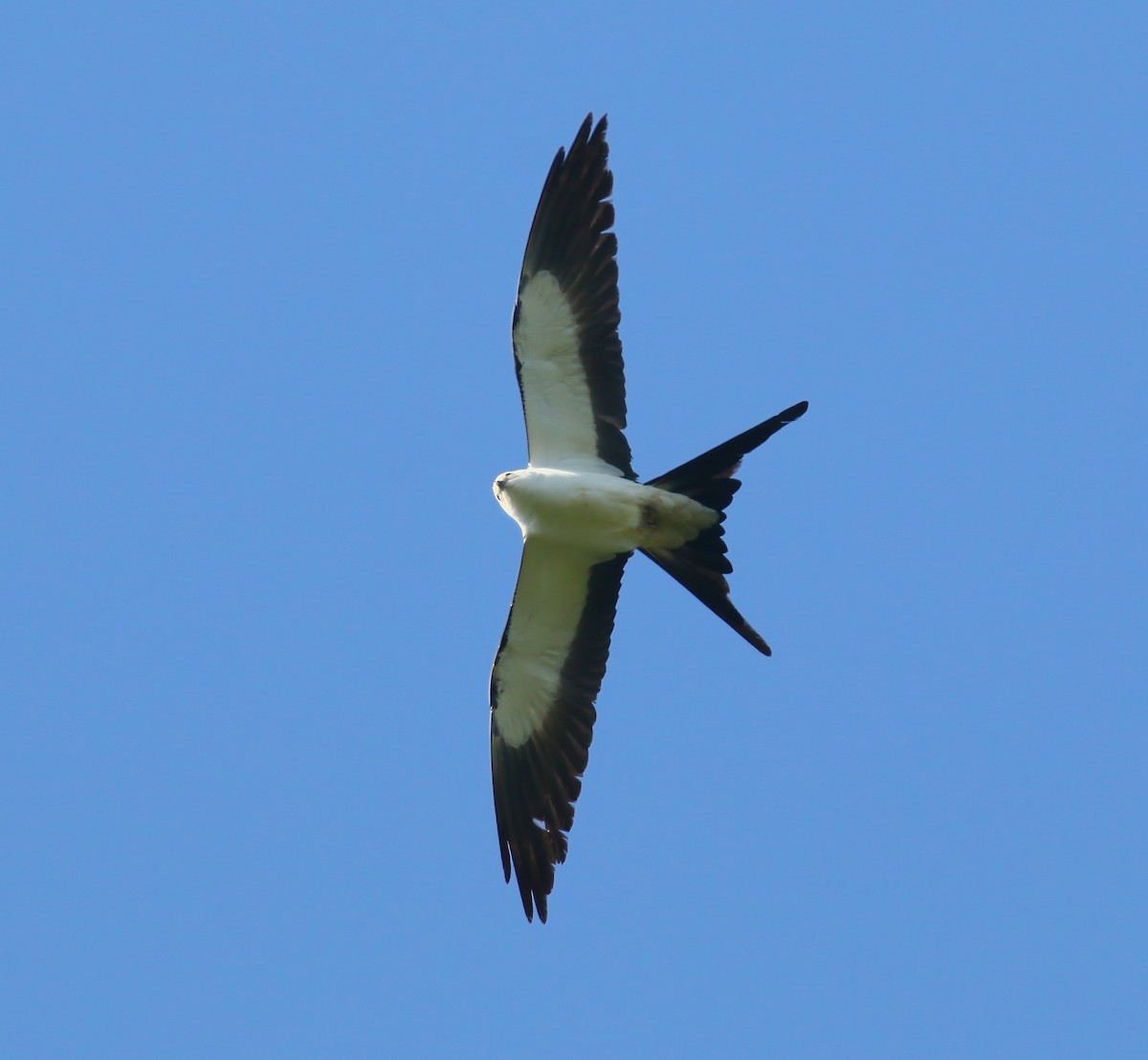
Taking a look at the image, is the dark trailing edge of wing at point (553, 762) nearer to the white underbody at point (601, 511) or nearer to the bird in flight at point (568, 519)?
the bird in flight at point (568, 519)

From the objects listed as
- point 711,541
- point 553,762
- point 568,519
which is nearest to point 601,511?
point 568,519

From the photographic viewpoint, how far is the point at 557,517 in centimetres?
839

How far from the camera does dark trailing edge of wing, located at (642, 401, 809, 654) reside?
26.5 ft

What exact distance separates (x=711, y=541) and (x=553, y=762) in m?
1.59

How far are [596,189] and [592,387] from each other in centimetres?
113

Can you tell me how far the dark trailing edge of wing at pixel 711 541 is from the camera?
807 cm

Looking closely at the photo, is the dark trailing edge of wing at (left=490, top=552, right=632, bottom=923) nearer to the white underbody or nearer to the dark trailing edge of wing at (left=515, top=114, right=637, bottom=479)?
the white underbody

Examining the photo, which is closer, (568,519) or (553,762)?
(568,519)

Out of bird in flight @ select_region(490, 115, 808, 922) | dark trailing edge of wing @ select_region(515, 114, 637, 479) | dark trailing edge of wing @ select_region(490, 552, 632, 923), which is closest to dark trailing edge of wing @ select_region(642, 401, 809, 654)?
bird in flight @ select_region(490, 115, 808, 922)

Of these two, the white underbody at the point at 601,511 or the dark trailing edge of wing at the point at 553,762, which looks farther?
the dark trailing edge of wing at the point at 553,762

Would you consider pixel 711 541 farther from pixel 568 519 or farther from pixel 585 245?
pixel 585 245

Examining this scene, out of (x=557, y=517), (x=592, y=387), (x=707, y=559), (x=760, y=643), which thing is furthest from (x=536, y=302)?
(x=760, y=643)

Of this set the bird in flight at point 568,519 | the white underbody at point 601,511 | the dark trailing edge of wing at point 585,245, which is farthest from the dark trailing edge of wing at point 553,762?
the dark trailing edge of wing at point 585,245

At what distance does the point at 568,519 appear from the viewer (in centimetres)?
838
